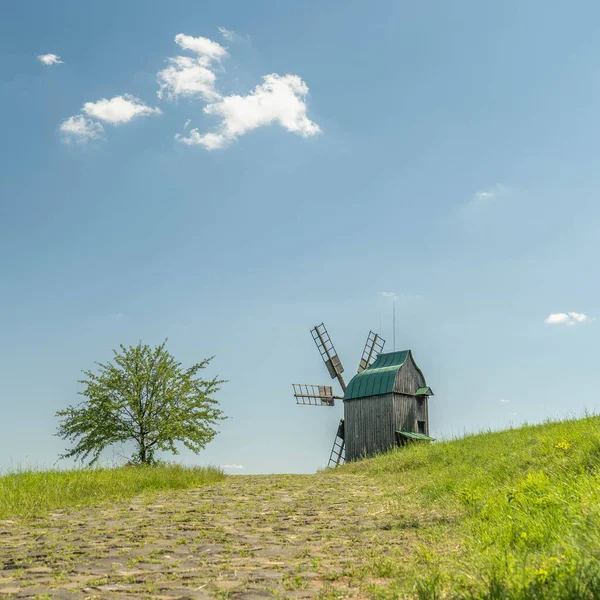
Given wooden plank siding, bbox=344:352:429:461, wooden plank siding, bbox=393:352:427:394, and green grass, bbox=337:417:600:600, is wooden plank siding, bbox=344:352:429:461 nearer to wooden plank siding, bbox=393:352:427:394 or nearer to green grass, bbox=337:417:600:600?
wooden plank siding, bbox=393:352:427:394

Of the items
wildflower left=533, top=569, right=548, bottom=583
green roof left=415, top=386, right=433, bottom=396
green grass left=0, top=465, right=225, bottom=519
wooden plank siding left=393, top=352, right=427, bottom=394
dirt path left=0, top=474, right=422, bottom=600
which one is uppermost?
wooden plank siding left=393, top=352, right=427, bottom=394

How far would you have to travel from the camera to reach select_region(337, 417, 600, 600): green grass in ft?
→ 16.8

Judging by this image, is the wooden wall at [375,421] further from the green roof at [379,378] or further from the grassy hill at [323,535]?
the grassy hill at [323,535]

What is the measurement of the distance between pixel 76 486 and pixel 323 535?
772 centimetres

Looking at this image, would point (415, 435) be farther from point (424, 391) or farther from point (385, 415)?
point (424, 391)

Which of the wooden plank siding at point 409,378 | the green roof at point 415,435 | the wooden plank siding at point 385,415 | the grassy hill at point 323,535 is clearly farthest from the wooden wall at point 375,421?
the grassy hill at point 323,535

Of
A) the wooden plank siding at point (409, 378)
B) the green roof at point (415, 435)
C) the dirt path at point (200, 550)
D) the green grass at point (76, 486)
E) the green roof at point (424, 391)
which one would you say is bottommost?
the dirt path at point (200, 550)

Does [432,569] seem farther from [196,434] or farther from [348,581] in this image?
[196,434]

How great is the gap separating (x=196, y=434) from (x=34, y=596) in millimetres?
26261

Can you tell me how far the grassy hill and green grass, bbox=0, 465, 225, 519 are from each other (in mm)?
57

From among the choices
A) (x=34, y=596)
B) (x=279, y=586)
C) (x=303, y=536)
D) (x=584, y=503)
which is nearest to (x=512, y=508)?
(x=584, y=503)

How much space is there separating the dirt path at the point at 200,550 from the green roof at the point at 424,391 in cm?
2220

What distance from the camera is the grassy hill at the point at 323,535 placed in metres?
5.60

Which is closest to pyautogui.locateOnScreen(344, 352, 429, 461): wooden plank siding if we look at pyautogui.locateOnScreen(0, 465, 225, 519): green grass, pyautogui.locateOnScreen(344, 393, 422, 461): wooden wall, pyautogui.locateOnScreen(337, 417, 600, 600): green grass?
pyautogui.locateOnScreen(344, 393, 422, 461): wooden wall
